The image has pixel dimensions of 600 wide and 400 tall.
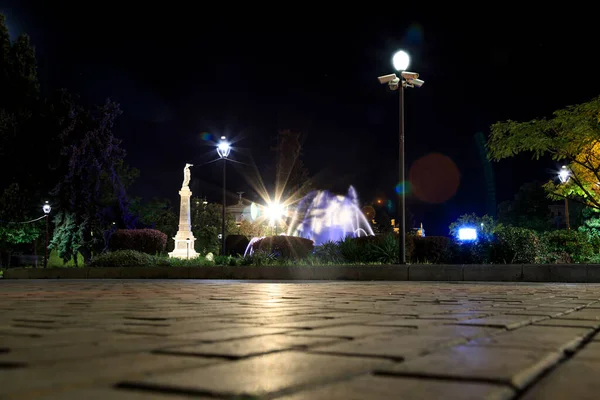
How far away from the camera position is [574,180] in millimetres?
23031

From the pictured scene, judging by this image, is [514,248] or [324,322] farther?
[514,248]

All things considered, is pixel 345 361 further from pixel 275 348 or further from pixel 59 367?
pixel 59 367

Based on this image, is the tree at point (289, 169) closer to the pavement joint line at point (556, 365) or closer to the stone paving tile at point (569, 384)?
the pavement joint line at point (556, 365)

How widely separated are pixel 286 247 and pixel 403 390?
975 inches

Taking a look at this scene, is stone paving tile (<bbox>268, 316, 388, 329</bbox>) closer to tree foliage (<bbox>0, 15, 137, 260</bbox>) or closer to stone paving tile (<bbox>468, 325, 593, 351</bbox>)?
stone paving tile (<bbox>468, 325, 593, 351</bbox>)

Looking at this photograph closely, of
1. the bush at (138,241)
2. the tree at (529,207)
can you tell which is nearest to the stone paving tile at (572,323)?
the bush at (138,241)

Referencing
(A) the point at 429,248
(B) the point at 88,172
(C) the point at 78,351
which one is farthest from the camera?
(B) the point at 88,172

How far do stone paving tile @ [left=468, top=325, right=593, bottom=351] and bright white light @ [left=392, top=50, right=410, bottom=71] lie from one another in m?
15.0

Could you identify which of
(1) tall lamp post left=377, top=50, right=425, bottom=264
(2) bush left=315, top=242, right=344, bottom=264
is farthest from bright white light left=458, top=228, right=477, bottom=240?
(1) tall lamp post left=377, top=50, right=425, bottom=264

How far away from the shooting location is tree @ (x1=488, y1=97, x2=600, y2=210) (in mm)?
20250

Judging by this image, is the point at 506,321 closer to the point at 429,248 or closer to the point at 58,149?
the point at 429,248

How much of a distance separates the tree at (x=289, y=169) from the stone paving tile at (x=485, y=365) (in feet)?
218

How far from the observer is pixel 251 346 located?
290 cm

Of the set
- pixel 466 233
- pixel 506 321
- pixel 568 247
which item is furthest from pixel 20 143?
pixel 506 321
